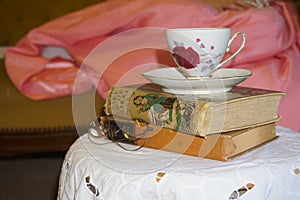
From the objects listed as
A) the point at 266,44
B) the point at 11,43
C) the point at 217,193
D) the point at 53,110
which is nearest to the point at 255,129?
the point at 217,193

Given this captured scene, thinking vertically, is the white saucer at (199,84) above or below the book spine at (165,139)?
above

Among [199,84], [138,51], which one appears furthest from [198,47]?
[138,51]

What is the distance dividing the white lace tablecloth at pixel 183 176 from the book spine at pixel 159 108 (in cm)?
5

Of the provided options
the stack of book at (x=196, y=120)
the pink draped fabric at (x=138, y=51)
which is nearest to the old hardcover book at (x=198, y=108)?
the stack of book at (x=196, y=120)

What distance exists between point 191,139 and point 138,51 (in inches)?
24.0

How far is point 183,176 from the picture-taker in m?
0.62

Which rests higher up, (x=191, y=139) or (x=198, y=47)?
(x=198, y=47)

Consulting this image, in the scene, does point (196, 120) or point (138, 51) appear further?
point (138, 51)

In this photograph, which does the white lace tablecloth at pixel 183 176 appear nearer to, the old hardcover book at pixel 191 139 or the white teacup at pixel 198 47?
the old hardcover book at pixel 191 139

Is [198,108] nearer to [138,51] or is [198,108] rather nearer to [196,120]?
[196,120]

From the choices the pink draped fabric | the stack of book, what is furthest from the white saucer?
the pink draped fabric

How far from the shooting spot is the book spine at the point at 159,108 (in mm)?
658

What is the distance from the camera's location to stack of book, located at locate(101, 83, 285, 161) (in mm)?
661

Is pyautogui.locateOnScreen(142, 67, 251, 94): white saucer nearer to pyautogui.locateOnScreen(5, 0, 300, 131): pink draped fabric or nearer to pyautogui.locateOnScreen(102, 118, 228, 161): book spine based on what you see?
pyautogui.locateOnScreen(102, 118, 228, 161): book spine
